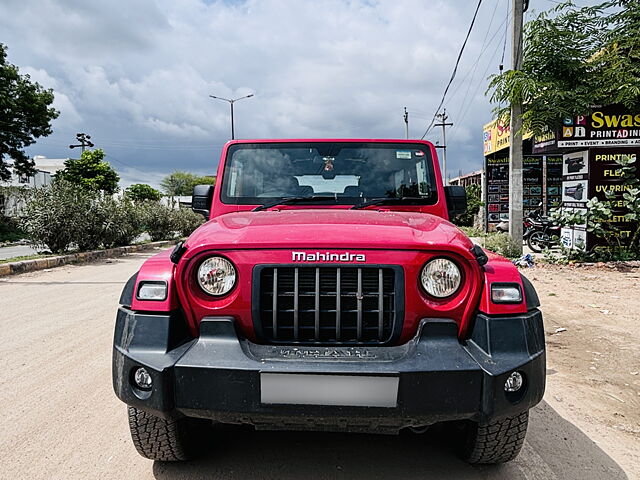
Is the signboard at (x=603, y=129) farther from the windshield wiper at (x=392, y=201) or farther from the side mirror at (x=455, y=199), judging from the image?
the windshield wiper at (x=392, y=201)

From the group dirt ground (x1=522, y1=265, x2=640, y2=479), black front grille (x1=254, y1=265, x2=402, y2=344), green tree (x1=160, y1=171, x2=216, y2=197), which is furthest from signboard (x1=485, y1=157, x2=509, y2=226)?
green tree (x1=160, y1=171, x2=216, y2=197)

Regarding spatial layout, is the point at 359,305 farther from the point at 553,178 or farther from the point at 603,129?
the point at 553,178

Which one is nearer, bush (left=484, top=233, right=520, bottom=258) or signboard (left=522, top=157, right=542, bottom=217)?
bush (left=484, top=233, right=520, bottom=258)

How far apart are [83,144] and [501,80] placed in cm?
4405

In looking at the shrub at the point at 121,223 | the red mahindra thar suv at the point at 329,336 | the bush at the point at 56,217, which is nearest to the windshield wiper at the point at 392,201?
the red mahindra thar suv at the point at 329,336

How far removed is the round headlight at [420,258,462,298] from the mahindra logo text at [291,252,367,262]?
0.29m

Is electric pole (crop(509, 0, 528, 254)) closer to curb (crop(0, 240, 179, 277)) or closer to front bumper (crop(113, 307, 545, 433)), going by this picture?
front bumper (crop(113, 307, 545, 433))

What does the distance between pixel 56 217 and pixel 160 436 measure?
11.2 metres

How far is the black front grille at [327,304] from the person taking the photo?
2.29 m

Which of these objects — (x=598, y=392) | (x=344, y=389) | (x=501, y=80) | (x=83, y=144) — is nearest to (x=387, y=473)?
(x=344, y=389)

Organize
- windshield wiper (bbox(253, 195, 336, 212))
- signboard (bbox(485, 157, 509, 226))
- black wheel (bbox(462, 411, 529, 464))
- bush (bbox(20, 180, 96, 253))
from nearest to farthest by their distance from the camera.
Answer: black wheel (bbox(462, 411, 529, 464)) < windshield wiper (bbox(253, 195, 336, 212)) < bush (bbox(20, 180, 96, 253)) < signboard (bbox(485, 157, 509, 226))

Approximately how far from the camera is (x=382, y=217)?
2846mm

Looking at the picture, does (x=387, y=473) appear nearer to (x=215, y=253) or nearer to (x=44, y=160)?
(x=215, y=253)

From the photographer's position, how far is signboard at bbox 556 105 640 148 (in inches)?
409
